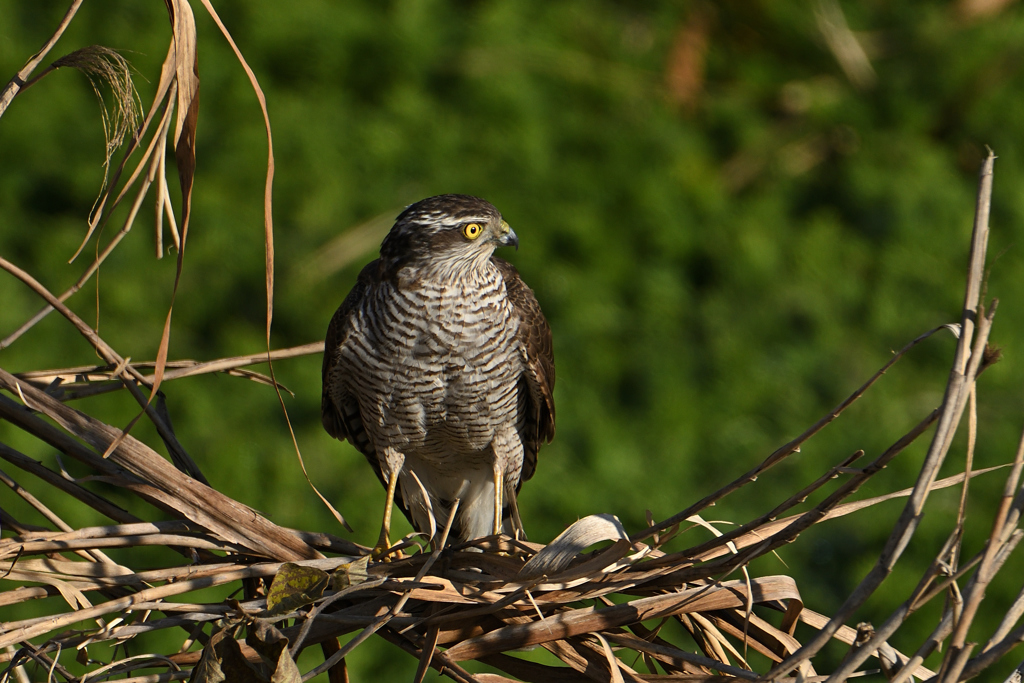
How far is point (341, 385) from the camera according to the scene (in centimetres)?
331

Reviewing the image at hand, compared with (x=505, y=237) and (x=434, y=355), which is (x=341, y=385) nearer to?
(x=434, y=355)

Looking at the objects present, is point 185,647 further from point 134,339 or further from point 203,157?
point 203,157

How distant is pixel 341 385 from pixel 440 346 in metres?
0.49

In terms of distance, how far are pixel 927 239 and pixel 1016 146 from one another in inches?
40.0

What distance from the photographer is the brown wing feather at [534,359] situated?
323 centimetres

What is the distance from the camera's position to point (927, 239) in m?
6.47

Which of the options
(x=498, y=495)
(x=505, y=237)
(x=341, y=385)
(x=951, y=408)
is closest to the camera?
Answer: (x=951, y=408)

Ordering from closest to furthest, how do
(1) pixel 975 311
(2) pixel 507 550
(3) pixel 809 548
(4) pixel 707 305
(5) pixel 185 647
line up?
1. (1) pixel 975 311
2. (5) pixel 185 647
3. (2) pixel 507 550
4. (3) pixel 809 548
5. (4) pixel 707 305

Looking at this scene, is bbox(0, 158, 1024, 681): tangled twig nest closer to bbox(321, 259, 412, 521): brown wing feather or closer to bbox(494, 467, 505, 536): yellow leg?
bbox(321, 259, 412, 521): brown wing feather

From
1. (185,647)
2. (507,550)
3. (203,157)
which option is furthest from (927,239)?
(185,647)

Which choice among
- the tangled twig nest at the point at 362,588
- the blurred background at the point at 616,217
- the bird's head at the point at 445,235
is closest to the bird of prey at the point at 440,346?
the bird's head at the point at 445,235

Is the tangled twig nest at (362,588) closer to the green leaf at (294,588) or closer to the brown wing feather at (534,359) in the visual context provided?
the green leaf at (294,588)

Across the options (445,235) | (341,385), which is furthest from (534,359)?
(341,385)

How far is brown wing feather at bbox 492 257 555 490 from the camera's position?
323 cm
